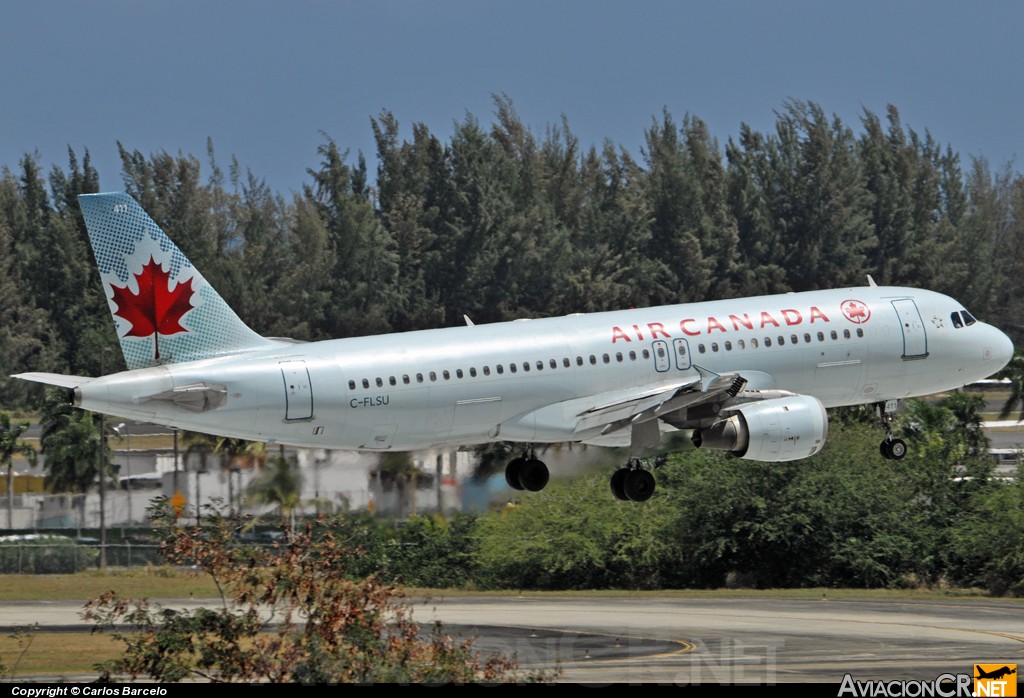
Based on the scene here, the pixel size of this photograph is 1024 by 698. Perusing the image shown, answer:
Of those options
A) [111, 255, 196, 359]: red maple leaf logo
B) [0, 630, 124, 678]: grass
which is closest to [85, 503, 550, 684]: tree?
[0, 630, 124, 678]: grass

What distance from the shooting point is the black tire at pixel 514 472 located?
51.1 metres

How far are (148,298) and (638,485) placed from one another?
15.0 meters

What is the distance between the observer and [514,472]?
51.1 m

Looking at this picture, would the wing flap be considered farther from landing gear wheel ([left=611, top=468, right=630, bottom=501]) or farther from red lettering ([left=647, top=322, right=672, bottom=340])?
red lettering ([left=647, top=322, right=672, bottom=340])

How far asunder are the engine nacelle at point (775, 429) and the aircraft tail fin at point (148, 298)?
13.6 meters

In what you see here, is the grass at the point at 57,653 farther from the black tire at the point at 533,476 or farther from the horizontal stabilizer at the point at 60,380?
the black tire at the point at 533,476

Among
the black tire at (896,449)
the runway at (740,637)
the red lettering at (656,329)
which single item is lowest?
the runway at (740,637)

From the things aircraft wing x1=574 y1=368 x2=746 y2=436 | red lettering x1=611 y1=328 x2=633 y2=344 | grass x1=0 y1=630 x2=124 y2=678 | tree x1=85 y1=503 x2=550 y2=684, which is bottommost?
grass x1=0 y1=630 x2=124 y2=678

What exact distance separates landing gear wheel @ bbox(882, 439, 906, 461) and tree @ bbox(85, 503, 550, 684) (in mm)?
22834

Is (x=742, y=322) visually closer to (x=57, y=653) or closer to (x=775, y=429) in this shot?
(x=775, y=429)

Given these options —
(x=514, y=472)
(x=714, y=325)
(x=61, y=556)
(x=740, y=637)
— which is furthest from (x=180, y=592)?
(x=714, y=325)

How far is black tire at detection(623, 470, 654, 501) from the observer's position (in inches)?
1950

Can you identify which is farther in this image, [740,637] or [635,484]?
[740,637]

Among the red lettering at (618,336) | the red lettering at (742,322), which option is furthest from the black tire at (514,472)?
the red lettering at (742,322)
